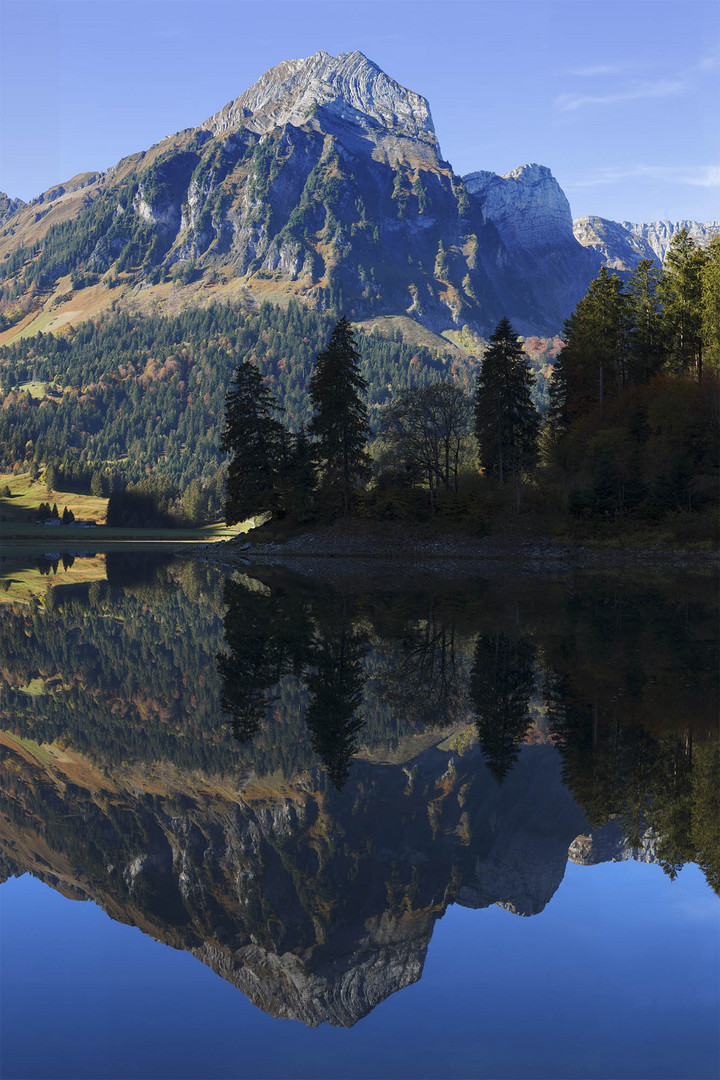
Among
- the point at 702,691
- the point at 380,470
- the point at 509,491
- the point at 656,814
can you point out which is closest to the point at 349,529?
the point at 380,470

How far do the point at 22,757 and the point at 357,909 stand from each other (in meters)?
8.29

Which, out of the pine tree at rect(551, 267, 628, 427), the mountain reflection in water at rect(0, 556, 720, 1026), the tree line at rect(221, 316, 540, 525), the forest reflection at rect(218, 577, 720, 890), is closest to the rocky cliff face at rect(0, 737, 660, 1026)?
the mountain reflection in water at rect(0, 556, 720, 1026)

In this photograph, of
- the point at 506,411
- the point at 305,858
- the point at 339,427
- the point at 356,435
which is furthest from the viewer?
the point at 356,435

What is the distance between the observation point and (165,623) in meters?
32.8

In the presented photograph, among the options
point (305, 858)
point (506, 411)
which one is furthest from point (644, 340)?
point (305, 858)

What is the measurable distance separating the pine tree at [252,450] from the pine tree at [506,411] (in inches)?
889

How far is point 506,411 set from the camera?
3248 inches

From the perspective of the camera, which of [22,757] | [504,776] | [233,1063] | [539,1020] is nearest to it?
[233,1063]

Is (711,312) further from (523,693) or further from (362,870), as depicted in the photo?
(362,870)

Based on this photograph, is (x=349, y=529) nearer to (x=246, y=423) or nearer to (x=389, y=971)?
(x=246, y=423)

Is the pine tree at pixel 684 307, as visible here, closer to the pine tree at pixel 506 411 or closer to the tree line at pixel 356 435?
the tree line at pixel 356 435

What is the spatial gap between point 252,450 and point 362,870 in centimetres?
8609

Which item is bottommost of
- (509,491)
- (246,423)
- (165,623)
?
(165,623)

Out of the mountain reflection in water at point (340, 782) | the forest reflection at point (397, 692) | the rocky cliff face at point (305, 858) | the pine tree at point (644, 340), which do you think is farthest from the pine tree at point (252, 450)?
the rocky cliff face at point (305, 858)
